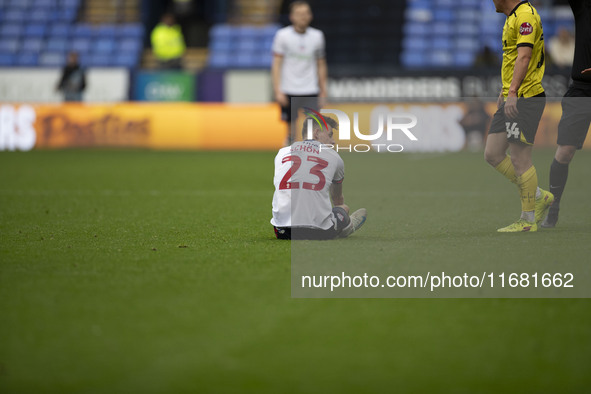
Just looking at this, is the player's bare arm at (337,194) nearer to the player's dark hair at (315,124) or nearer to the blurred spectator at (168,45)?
the player's dark hair at (315,124)

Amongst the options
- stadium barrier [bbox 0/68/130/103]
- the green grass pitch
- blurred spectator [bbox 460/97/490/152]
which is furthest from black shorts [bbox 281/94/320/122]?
stadium barrier [bbox 0/68/130/103]

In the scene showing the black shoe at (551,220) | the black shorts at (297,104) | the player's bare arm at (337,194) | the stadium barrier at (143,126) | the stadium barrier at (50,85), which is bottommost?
the stadium barrier at (143,126)

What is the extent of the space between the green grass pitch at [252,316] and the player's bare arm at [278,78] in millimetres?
2872

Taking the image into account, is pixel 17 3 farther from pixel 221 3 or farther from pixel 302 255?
pixel 302 255

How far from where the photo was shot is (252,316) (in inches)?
146

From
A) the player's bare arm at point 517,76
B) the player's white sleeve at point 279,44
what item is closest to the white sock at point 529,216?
the player's bare arm at point 517,76

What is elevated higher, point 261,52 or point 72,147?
point 261,52

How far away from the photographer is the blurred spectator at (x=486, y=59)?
18.6m

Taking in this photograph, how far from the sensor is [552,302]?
3.99m

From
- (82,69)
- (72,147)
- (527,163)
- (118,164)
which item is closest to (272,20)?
(82,69)

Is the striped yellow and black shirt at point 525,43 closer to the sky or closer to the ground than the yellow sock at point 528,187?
closer to the sky

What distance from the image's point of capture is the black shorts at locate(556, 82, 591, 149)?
6.29m

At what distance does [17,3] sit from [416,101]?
11411 mm

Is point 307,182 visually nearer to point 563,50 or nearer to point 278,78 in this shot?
point 278,78
